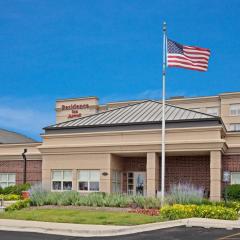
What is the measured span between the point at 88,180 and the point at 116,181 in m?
2.02

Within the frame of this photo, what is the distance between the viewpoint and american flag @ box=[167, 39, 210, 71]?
86.1 feet

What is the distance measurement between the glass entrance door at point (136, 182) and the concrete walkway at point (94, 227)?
15.3 meters

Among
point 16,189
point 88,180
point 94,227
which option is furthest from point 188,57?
point 16,189

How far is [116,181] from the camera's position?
3591cm

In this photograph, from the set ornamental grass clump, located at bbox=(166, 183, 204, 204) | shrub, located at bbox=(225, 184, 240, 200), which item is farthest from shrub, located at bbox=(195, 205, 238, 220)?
shrub, located at bbox=(225, 184, 240, 200)

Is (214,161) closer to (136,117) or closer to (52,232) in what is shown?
(136,117)

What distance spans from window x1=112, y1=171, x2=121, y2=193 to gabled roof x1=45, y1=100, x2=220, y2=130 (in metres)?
3.62

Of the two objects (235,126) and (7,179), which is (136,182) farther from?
(235,126)

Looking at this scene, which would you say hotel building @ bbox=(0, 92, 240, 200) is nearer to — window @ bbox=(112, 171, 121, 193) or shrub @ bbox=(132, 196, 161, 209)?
window @ bbox=(112, 171, 121, 193)

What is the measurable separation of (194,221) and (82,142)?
55.0ft

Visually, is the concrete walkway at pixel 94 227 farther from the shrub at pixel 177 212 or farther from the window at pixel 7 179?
the window at pixel 7 179

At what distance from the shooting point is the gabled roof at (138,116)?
3428cm

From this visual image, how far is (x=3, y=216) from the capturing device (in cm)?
2406

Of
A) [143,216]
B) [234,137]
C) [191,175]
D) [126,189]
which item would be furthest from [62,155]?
[143,216]
